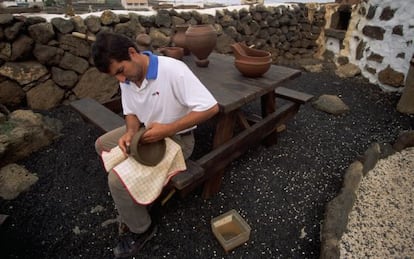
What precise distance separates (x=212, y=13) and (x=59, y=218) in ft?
12.5

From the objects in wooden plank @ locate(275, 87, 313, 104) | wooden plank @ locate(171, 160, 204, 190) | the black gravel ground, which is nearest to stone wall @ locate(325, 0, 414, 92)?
the black gravel ground

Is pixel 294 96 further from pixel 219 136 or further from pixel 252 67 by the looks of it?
pixel 219 136

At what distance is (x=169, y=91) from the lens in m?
1.53

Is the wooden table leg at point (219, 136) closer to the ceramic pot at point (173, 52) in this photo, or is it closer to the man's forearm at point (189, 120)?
the man's forearm at point (189, 120)

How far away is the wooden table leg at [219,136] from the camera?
6.65 feet

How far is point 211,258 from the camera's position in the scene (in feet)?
5.51

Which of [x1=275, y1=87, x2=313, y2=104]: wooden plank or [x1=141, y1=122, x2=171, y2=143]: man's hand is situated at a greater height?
[x1=141, y1=122, x2=171, y2=143]: man's hand

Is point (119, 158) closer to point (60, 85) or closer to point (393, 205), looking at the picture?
point (393, 205)

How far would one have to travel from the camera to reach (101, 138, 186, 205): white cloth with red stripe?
1.44m

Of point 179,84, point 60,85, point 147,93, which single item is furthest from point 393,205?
point 60,85

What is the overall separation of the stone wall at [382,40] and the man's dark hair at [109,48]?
4125 millimetres

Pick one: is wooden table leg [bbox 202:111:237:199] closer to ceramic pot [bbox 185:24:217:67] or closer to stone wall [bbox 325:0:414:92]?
ceramic pot [bbox 185:24:217:67]

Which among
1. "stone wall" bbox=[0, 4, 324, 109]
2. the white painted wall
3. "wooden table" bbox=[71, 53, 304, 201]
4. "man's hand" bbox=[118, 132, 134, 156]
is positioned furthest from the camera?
the white painted wall

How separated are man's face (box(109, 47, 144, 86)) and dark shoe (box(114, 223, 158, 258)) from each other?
3.44 feet
